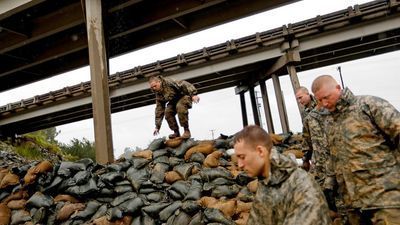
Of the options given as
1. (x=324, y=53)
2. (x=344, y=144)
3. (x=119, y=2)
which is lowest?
(x=344, y=144)

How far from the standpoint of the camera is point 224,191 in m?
3.88

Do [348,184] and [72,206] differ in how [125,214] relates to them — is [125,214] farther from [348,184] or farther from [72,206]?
[348,184]

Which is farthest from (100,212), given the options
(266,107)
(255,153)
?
(266,107)

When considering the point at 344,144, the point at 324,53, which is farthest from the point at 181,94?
the point at 324,53

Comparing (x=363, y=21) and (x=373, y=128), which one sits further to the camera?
(x=363, y=21)

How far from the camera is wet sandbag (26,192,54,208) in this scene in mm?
4266

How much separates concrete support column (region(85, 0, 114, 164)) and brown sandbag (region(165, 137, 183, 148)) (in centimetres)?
133

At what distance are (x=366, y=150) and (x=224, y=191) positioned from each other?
208cm

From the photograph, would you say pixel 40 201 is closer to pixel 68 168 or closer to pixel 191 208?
pixel 68 168

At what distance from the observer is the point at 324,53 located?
11.8m

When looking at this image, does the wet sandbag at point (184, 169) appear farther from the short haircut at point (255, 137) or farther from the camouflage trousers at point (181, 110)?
the short haircut at point (255, 137)

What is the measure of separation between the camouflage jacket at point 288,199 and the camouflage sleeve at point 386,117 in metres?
0.86

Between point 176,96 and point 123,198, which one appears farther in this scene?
point 176,96

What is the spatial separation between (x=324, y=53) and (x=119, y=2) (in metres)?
7.59
